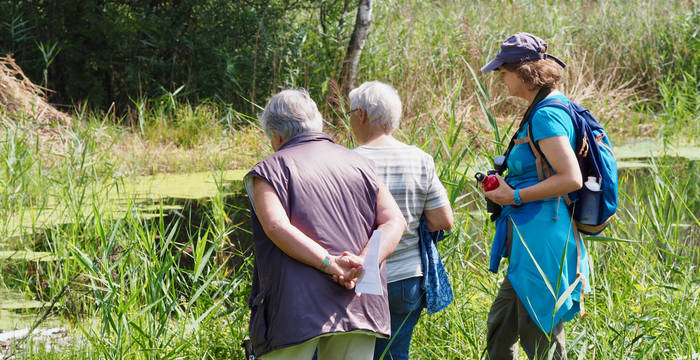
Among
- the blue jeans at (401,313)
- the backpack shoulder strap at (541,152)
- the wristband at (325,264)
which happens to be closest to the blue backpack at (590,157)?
the backpack shoulder strap at (541,152)

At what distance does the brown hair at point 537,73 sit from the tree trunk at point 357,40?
599cm

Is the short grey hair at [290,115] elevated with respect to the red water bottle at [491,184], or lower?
elevated

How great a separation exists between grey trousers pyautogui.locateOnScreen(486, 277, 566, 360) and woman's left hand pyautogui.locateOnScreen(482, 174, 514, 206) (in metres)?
0.30

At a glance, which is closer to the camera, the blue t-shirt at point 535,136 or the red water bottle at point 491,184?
the blue t-shirt at point 535,136

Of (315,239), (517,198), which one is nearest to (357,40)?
(517,198)

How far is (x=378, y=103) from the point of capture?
8.31 feet

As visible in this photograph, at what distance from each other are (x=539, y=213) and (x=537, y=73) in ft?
1.55

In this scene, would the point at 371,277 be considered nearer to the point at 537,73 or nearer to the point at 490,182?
the point at 490,182

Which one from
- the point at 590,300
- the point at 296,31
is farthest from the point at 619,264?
the point at 296,31

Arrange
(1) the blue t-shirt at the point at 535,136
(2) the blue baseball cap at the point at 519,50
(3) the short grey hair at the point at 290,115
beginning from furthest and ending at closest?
1. (2) the blue baseball cap at the point at 519,50
2. (1) the blue t-shirt at the point at 535,136
3. (3) the short grey hair at the point at 290,115

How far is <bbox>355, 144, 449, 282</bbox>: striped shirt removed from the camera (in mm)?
2545

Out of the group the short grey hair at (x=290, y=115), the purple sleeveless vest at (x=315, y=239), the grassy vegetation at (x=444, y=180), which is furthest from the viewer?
the grassy vegetation at (x=444, y=180)

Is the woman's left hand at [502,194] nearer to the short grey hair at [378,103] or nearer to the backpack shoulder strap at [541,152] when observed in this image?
the backpack shoulder strap at [541,152]

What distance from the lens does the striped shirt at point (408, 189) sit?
2545 millimetres
